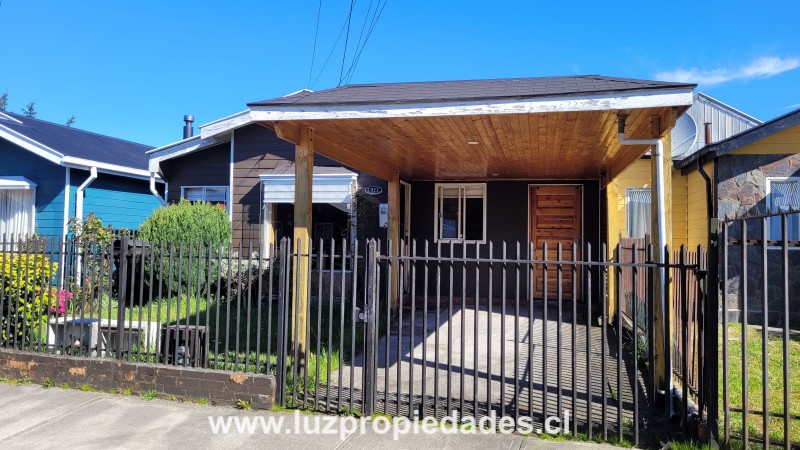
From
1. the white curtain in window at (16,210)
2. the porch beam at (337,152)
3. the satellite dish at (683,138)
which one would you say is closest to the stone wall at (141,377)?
the porch beam at (337,152)

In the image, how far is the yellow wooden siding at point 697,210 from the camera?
9641mm

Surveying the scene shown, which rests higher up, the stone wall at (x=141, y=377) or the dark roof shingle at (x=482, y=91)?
the dark roof shingle at (x=482, y=91)

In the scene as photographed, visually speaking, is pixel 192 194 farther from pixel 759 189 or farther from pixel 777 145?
pixel 777 145

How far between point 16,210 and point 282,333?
10036mm

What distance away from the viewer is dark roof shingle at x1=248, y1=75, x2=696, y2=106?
443 centimetres

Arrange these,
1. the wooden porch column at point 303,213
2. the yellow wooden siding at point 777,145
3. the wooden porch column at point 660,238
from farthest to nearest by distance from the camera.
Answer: the yellow wooden siding at point 777,145, the wooden porch column at point 303,213, the wooden porch column at point 660,238

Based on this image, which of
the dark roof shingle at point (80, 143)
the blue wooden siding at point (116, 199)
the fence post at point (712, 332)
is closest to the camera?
the fence post at point (712, 332)

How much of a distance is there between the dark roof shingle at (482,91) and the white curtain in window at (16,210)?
906 cm

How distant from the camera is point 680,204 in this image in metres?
11.0

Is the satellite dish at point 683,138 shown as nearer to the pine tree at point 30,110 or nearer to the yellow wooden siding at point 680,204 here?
the yellow wooden siding at point 680,204

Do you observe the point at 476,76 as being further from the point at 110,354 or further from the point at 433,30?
the point at 433,30

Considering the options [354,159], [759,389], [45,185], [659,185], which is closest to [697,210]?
[759,389]

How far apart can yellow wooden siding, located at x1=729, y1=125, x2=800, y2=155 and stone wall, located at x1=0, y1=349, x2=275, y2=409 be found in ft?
28.4

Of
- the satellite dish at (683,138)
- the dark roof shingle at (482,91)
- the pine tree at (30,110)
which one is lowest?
the dark roof shingle at (482,91)
